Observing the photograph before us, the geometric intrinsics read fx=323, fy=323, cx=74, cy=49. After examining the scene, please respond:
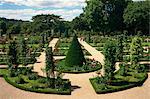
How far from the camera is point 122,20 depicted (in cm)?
10669

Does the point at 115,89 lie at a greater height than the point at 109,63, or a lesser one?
lesser

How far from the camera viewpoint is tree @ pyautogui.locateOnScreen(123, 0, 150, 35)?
319 ft

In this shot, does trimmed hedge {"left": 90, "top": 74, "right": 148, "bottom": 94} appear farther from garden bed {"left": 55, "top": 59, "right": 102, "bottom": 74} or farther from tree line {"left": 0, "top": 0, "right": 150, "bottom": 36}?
tree line {"left": 0, "top": 0, "right": 150, "bottom": 36}

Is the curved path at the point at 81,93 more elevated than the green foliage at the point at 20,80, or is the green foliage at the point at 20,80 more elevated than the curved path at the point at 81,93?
the green foliage at the point at 20,80

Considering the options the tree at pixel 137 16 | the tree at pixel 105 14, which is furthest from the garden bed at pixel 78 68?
the tree at pixel 105 14

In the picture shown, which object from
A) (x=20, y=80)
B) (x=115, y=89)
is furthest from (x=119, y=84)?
(x=20, y=80)

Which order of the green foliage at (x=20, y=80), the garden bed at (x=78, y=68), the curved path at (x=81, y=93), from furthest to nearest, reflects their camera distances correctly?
1. the garden bed at (x=78, y=68)
2. the green foliage at (x=20, y=80)
3. the curved path at (x=81, y=93)

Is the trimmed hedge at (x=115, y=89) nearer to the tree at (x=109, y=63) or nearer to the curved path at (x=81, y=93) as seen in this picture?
the curved path at (x=81, y=93)

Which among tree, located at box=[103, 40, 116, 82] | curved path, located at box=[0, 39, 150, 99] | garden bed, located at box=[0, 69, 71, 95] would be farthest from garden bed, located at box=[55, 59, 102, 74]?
tree, located at box=[103, 40, 116, 82]

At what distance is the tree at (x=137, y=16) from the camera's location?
319 feet

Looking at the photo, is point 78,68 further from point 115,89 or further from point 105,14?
point 105,14

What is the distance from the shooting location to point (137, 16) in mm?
97000

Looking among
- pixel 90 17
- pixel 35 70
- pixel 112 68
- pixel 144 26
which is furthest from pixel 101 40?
pixel 112 68

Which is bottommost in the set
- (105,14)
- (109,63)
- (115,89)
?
(115,89)
